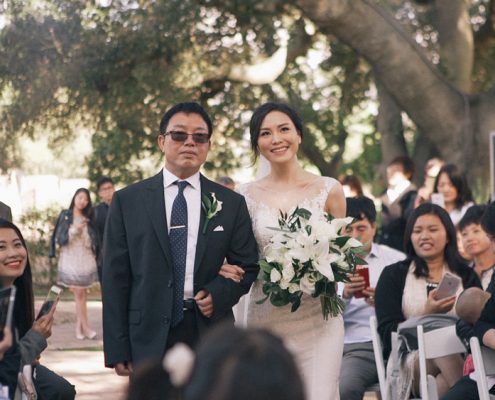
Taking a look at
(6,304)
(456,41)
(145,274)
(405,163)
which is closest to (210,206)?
(145,274)

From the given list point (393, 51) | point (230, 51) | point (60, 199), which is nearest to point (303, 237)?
point (393, 51)

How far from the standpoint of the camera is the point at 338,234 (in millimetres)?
5816

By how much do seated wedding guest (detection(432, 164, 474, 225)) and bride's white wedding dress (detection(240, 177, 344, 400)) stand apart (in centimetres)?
531

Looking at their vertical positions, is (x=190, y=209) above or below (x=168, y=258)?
above

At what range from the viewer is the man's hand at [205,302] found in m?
5.23

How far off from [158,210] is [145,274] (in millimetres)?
322

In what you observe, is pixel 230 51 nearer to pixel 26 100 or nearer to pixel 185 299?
pixel 26 100

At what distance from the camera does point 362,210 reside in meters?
8.24

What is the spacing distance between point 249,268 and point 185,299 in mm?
462

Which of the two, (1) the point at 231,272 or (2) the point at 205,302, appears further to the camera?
(1) the point at 231,272

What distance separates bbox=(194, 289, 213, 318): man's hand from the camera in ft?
17.1

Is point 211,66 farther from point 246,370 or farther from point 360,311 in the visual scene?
point 246,370

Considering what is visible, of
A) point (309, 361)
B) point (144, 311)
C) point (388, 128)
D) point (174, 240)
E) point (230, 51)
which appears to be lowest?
point (309, 361)

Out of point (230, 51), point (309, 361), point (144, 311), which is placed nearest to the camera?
point (144, 311)
